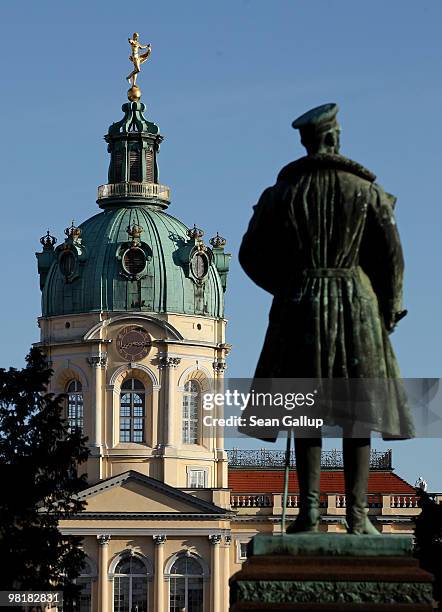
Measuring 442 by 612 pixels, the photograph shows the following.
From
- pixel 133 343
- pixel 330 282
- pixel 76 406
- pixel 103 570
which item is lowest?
pixel 330 282

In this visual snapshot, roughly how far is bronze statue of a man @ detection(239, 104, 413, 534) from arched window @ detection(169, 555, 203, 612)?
73.8 m

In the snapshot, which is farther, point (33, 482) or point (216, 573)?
point (216, 573)

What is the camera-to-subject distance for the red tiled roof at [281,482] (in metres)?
93.9

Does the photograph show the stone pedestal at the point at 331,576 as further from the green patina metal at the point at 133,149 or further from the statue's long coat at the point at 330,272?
the green patina metal at the point at 133,149

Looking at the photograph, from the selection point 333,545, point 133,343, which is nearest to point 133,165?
point 133,343

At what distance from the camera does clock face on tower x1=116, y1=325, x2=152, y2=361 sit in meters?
89.4

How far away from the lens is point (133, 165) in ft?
307

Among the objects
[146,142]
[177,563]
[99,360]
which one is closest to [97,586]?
[177,563]

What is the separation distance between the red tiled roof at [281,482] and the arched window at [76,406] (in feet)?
29.1

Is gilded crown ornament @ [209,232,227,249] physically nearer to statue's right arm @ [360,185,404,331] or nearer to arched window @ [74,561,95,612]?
arched window @ [74,561,95,612]

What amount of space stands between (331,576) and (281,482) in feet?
267

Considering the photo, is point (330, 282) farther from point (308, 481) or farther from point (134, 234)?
point (134, 234)

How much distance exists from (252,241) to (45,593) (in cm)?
3754

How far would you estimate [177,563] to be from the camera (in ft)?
293
